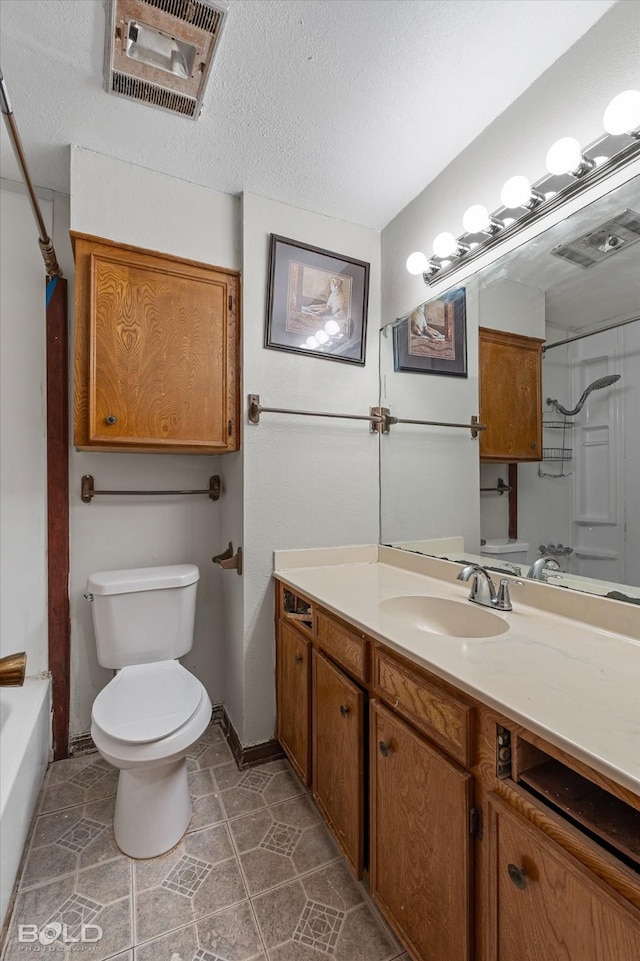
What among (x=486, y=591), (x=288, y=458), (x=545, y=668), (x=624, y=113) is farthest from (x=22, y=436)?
(x=624, y=113)

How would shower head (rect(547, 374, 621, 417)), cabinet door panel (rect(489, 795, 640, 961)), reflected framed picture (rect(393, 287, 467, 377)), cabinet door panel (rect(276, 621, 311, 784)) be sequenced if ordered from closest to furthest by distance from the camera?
cabinet door panel (rect(489, 795, 640, 961)), shower head (rect(547, 374, 621, 417)), cabinet door panel (rect(276, 621, 311, 784)), reflected framed picture (rect(393, 287, 467, 377))

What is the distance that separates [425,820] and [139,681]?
1.16 meters

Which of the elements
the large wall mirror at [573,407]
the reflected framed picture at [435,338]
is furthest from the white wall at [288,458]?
the large wall mirror at [573,407]

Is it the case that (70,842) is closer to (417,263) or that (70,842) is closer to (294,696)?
(294,696)

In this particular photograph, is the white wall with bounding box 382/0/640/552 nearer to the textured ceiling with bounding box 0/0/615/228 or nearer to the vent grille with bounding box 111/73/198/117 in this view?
the textured ceiling with bounding box 0/0/615/228

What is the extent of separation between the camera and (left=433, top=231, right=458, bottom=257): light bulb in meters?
1.56

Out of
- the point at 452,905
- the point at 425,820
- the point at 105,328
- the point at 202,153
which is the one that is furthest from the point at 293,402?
the point at 452,905

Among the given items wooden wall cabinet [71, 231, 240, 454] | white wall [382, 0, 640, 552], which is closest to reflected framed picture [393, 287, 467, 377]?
white wall [382, 0, 640, 552]

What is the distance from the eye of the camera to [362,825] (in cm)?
118

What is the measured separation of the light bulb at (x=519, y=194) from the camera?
126 cm

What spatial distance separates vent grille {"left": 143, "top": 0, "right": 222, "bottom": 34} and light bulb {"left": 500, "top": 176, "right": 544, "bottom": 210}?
0.92 meters

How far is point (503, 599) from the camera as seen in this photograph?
129cm

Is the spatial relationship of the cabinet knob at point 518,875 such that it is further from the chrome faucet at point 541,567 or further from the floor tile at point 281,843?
the floor tile at point 281,843

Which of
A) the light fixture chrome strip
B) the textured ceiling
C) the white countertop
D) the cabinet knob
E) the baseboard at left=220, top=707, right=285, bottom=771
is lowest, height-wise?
the baseboard at left=220, top=707, right=285, bottom=771
